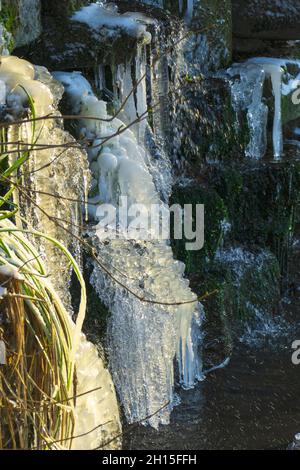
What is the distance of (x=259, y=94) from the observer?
6938 millimetres

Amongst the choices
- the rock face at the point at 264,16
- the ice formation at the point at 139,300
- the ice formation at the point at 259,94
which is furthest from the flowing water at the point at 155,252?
the rock face at the point at 264,16

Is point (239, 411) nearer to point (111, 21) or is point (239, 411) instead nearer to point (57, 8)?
point (111, 21)

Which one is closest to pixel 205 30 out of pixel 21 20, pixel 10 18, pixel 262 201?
pixel 262 201

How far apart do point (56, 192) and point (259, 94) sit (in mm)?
3111

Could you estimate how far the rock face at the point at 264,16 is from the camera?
7.44 meters

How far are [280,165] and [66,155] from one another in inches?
96.9

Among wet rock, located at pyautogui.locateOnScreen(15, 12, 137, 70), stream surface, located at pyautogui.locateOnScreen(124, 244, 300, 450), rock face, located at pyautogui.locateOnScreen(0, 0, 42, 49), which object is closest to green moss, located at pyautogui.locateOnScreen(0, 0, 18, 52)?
rock face, located at pyautogui.locateOnScreen(0, 0, 42, 49)

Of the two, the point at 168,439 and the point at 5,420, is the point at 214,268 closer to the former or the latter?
the point at 168,439

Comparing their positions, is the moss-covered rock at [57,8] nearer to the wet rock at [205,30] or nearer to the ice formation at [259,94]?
the wet rock at [205,30]

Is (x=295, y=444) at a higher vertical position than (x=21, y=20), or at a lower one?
lower

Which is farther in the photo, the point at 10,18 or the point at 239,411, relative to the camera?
the point at 10,18

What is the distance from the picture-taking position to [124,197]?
16.5ft

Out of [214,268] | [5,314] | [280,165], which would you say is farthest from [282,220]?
[5,314]

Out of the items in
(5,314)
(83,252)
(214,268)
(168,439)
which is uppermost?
(5,314)
